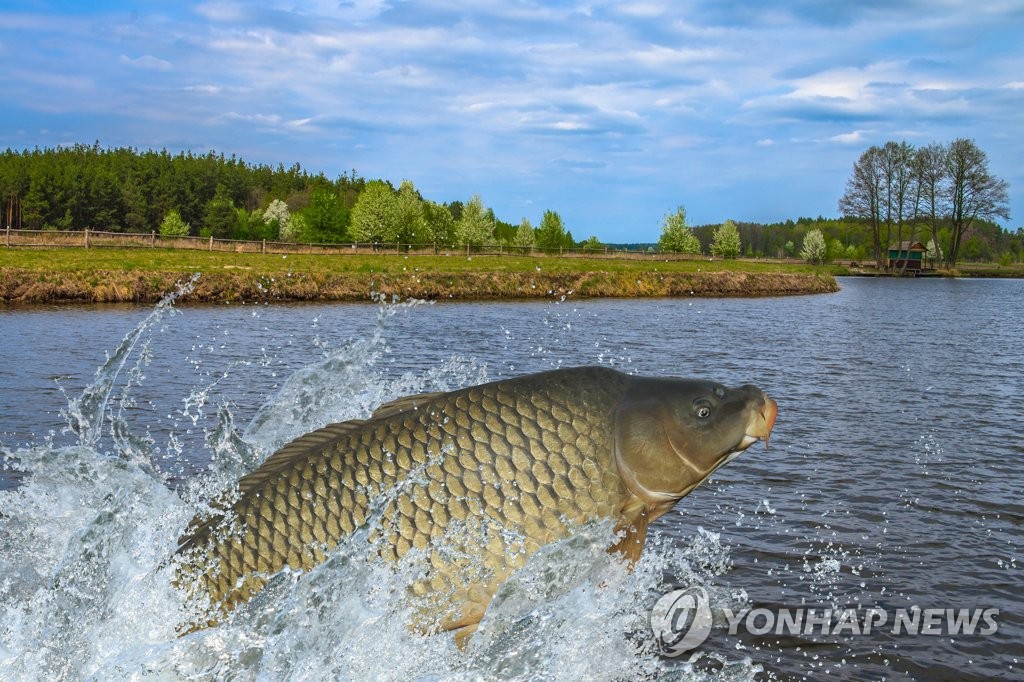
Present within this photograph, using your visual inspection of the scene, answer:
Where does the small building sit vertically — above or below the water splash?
above

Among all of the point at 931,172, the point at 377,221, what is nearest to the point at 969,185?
the point at 931,172

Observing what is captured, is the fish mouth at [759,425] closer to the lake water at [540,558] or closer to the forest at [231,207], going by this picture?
the lake water at [540,558]

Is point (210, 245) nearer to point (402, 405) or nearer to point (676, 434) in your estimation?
point (402, 405)

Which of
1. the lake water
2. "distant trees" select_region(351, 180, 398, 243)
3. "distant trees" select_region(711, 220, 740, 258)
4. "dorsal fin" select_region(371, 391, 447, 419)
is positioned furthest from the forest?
"dorsal fin" select_region(371, 391, 447, 419)

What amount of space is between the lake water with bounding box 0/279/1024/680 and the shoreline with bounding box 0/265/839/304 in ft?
38.5

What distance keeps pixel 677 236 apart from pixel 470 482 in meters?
89.7

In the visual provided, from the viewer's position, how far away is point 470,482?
3.25 meters

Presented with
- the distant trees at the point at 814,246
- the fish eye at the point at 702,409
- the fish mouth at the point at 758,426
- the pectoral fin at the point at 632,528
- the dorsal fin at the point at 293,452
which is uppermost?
the distant trees at the point at 814,246

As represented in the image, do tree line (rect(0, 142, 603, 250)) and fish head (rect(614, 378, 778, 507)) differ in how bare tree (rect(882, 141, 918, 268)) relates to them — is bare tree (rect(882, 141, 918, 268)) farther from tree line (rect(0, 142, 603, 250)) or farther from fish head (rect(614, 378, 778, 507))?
fish head (rect(614, 378, 778, 507))

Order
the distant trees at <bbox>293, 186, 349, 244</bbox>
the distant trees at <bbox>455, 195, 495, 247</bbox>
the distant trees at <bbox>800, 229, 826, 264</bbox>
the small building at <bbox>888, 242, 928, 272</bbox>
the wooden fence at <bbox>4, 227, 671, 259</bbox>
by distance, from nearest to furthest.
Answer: the wooden fence at <bbox>4, 227, 671, 259</bbox> → the distant trees at <bbox>293, 186, 349, 244</bbox> → the distant trees at <bbox>455, 195, 495, 247</bbox> → the small building at <bbox>888, 242, 928, 272</bbox> → the distant trees at <bbox>800, 229, 826, 264</bbox>

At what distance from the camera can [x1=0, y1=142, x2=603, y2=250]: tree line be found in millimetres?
71312

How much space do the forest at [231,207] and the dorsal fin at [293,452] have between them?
64.3 meters

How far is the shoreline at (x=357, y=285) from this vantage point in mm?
27484

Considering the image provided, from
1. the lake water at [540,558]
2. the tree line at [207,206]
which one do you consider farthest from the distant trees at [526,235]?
the lake water at [540,558]
